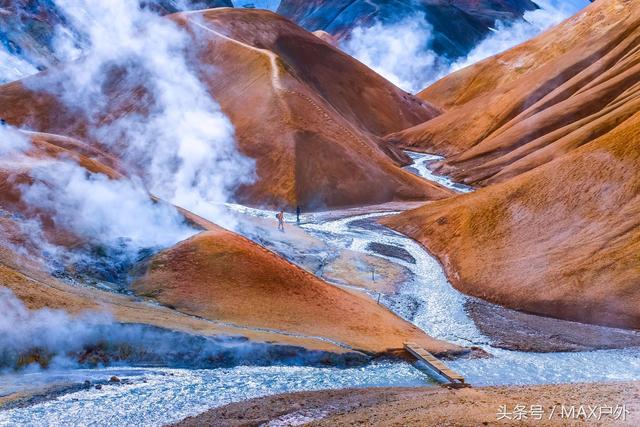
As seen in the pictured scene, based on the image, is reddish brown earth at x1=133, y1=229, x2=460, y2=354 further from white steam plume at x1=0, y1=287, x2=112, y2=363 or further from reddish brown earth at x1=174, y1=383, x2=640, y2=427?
reddish brown earth at x1=174, y1=383, x2=640, y2=427

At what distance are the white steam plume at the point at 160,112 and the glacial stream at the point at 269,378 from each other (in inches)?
1026

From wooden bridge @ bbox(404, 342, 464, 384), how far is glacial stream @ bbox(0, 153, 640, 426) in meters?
0.62

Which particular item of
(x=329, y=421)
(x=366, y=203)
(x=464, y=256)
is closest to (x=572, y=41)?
(x=366, y=203)

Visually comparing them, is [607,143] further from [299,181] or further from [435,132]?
[435,132]

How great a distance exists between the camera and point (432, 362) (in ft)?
101

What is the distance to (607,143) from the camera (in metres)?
53.7

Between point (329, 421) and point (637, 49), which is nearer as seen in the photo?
point (329, 421)

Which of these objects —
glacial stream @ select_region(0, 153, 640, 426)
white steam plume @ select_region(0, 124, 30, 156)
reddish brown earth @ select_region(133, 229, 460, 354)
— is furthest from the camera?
white steam plume @ select_region(0, 124, 30, 156)

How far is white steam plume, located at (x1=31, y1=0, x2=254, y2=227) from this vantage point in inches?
3187

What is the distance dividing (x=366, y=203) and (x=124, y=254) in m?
48.5

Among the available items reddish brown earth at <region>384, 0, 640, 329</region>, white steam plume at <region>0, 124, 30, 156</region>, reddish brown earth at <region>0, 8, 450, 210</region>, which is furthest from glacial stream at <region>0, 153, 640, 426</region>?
reddish brown earth at <region>0, 8, 450, 210</region>

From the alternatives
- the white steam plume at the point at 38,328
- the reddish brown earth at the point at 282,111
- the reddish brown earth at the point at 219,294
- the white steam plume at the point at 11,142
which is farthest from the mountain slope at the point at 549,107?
the white steam plume at the point at 38,328

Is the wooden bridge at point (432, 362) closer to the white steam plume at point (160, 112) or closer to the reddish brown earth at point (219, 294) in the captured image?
the reddish brown earth at point (219, 294)

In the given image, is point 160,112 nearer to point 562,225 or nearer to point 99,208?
point 99,208
